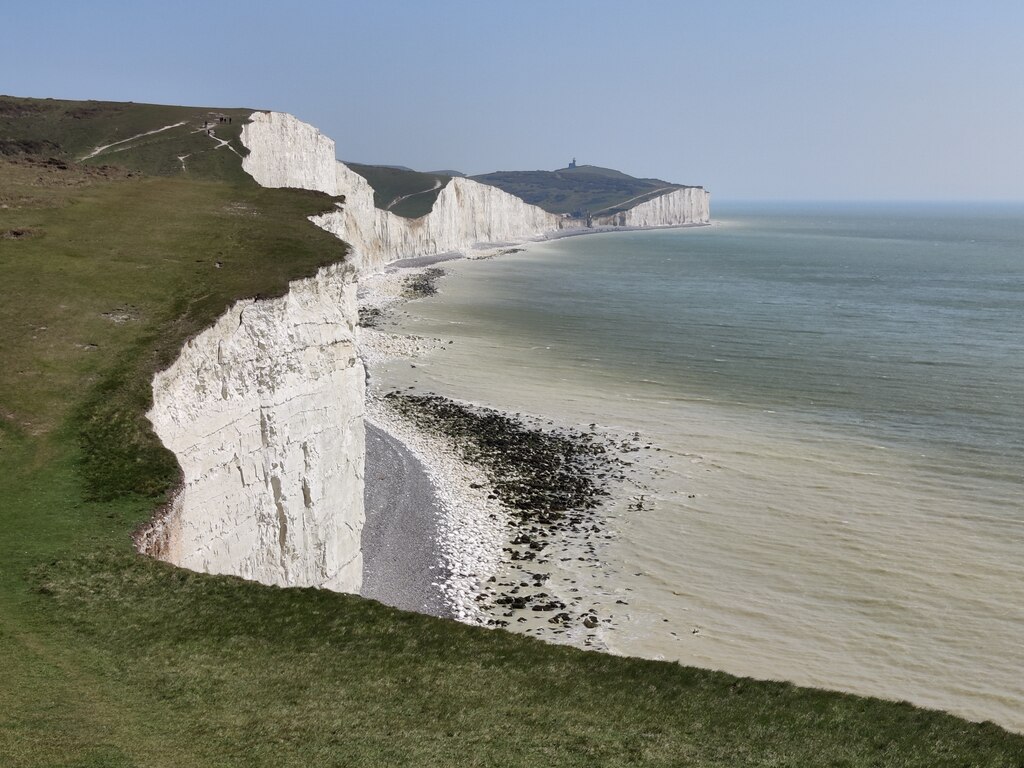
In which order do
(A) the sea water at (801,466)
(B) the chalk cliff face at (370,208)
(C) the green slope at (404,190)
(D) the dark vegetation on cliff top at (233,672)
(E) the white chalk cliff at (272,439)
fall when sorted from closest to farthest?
(D) the dark vegetation on cliff top at (233,672)
(E) the white chalk cliff at (272,439)
(A) the sea water at (801,466)
(B) the chalk cliff face at (370,208)
(C) the green slope at (404,190)

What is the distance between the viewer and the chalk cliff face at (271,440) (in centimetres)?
1697

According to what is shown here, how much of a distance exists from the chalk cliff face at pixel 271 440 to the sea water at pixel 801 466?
8.23 metres

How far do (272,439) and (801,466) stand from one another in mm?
23704

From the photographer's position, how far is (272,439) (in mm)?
19375

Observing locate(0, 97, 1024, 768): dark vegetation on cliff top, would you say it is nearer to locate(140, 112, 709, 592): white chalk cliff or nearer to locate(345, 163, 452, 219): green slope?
locate(140, 112, 709, 592): white chalk cliff

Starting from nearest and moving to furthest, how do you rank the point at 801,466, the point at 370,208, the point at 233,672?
1. the point at 233,672
2. the point at 801,466
3. the point at 370,208

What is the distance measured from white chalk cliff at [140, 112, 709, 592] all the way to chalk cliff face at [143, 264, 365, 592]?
0.03 m


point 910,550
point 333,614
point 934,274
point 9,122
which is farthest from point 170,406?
point 934,274

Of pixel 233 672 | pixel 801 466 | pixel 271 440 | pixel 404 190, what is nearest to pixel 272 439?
pixel 271 440

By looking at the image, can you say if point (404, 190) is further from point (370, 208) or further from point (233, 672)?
point (233, 672)

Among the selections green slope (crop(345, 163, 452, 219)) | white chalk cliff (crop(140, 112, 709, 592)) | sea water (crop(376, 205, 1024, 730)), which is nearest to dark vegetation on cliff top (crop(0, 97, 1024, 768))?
white chalk cliff (crop(140, 112, 709, 592))

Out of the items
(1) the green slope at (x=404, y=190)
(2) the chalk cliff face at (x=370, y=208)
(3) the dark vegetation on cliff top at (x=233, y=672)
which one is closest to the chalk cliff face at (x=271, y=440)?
(3) the dark vegetation on cliff top at (x=233, y=672)

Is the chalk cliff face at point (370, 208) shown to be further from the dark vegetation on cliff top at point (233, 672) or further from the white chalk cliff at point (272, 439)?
the dark vegetation on cliff top at point (233, 672)

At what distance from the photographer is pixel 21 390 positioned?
54.2 ft
